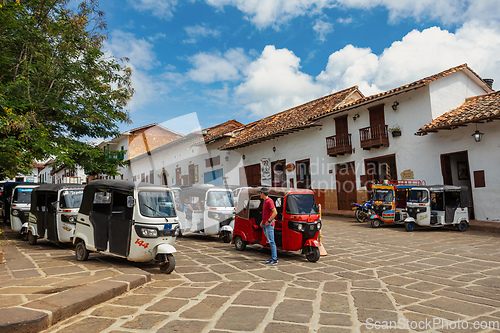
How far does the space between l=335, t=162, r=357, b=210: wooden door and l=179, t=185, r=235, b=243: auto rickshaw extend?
9.77 m

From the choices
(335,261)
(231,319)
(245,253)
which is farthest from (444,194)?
(231,319)

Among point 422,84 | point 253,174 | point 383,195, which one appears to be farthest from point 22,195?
point 422,84

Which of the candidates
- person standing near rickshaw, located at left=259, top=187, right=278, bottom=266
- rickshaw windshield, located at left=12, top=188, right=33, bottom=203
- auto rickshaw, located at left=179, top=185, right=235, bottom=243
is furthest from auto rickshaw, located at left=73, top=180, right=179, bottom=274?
rickshaw windshield, located at left=12, top=188, right=33, bottom=203

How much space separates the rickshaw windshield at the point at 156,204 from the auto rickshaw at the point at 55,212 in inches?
142

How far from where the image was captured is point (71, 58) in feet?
43.1

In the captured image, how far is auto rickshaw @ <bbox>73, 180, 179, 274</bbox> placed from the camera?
6.50 m

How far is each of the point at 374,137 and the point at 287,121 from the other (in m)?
7.63

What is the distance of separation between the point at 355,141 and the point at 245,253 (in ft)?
40.6

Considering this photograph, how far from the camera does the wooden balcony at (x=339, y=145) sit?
19078 millimetres

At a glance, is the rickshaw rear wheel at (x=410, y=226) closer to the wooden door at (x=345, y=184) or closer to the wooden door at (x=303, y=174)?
the wooden door at (x=345, y=184)

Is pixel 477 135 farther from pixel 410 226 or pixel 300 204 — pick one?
Result: pixel 300 204

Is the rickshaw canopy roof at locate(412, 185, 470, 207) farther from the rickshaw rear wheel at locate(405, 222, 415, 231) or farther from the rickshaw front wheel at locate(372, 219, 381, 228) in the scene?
the rickshaw front wheel at locate(372, 219, 381, 228)

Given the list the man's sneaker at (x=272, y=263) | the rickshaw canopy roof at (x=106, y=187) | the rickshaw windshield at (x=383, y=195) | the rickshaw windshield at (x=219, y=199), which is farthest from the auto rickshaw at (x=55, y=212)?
the rickshaw windshield at (x=383, y=195)

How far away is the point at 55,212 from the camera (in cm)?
942
